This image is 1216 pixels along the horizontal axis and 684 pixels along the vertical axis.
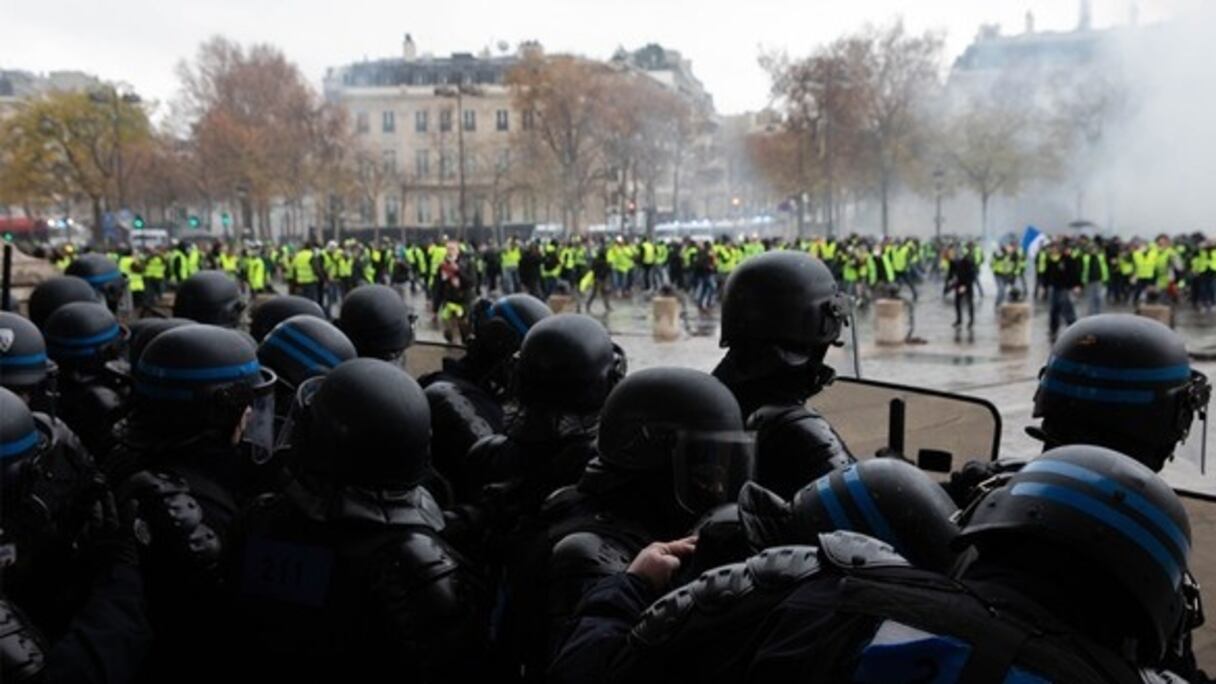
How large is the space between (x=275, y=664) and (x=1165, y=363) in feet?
7.43

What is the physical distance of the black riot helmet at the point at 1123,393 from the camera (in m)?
2.81

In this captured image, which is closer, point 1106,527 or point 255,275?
point 1106,527

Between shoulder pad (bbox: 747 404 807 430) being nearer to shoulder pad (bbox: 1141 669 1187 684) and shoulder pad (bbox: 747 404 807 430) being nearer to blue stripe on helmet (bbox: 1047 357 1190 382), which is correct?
blue stripe on helmet (bbox: 1047 357 1190 382)

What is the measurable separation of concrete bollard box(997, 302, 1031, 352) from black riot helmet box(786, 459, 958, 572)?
16202mm

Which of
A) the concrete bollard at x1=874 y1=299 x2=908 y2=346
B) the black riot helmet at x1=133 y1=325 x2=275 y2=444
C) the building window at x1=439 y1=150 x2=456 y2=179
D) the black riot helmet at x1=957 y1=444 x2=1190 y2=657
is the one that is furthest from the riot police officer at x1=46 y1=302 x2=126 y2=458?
the building window at x1=439 y1=150 x2=456 y2=179

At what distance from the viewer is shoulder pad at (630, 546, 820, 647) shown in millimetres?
1539

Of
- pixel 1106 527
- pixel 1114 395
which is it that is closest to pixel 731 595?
pixel 1106 527

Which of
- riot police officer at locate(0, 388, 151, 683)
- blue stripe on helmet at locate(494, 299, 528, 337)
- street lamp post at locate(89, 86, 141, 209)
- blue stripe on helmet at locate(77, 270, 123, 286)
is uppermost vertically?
street lamp post at locate(89, 86, 141, 209)

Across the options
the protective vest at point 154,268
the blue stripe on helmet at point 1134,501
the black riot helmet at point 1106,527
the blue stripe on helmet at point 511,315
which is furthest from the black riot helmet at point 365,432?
the protective vest at point 154,268

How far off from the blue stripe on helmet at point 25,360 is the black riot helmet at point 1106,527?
358 cm

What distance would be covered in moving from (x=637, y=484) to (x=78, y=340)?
3475 mm

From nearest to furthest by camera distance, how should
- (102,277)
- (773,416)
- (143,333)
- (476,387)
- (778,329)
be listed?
1. (773,416)
2. (778,329)
3. (476,387)
4. (143,333)
5. (102,277)

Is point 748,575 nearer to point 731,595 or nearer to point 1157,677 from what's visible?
point 731,595

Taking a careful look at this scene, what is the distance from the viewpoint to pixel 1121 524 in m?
1.46
